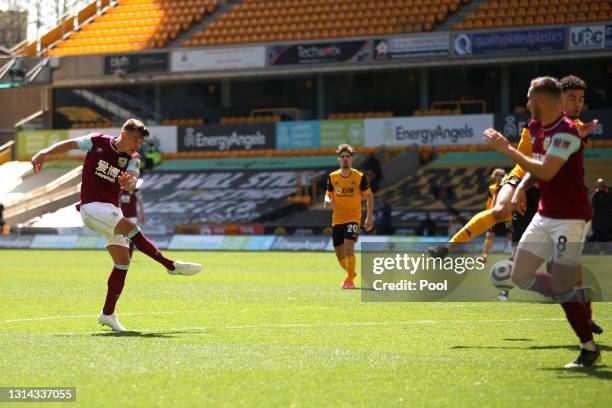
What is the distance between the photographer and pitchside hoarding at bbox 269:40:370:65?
138ft

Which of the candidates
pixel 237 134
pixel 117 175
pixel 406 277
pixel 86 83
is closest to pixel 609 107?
pixel 237 134

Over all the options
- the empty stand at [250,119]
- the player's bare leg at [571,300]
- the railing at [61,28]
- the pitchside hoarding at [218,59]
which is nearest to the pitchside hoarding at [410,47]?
the pitchside hoarding at [218,59]

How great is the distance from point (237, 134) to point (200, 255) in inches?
464

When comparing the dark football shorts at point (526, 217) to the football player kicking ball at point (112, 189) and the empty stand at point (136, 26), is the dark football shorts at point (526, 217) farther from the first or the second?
the empty stand at point (136, 26)

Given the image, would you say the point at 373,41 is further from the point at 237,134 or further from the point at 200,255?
the point at 200,255

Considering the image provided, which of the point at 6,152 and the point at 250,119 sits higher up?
the point at 250,119

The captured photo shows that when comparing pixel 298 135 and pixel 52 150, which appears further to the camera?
pixel 298 135

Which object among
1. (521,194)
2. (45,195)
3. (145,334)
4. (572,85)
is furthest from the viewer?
(45,195)

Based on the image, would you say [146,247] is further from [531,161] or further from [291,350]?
[531,161]

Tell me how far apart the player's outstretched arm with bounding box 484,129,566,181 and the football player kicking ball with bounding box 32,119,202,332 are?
4699 mm

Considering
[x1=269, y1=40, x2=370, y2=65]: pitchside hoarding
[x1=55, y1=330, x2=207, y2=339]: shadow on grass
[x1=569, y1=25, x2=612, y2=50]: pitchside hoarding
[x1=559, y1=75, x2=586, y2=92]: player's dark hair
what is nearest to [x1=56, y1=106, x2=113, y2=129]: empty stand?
[x1=269, y1=40, x2=370, y2=65]: pitchside hoarding

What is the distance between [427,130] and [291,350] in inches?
1218

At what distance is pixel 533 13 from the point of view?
40469 millimetres

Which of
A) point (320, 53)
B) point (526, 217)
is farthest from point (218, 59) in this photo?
point (526, 217)
